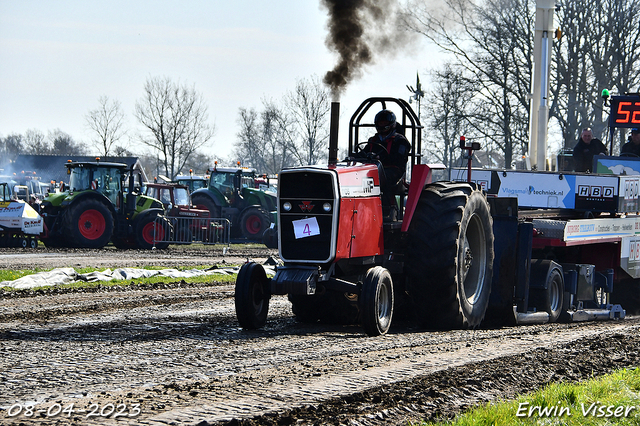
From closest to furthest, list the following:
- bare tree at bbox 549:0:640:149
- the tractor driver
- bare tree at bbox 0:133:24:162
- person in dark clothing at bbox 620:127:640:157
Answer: the tractor driver → person in dark clothing at bbox 620:127:640:157 → bare tree at bbox 549:0:640:149 → bare tree at bbox 0:133:24:162

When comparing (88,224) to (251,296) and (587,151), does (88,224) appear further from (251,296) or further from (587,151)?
(251,296)

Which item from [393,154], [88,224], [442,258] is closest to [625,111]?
[393,154]

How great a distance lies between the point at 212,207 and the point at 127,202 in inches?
206

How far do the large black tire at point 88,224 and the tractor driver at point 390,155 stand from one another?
617 inches

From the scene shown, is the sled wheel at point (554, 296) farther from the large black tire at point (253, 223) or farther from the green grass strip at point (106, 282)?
the large black tire at point (253, 223)

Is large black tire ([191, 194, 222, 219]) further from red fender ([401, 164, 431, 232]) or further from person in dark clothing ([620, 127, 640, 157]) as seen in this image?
red fender ([401, 164, 431, 232])

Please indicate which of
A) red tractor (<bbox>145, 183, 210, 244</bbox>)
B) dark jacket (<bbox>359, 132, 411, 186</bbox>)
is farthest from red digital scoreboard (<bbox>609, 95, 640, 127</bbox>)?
red tractor (<bbox>145, 183, 210, 244</bbox>)

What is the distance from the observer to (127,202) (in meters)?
23.8

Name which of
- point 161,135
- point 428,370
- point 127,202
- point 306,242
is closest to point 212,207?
point 127,202

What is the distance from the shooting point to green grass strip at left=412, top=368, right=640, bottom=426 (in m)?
4.50

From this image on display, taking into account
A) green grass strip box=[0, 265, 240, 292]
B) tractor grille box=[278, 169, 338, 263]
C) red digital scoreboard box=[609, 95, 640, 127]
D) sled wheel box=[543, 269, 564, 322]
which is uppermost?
red digital scoreboard box=[609, 95, 640, 127]

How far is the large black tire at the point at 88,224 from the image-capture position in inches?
887

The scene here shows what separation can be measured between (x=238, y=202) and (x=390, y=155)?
20.7 m

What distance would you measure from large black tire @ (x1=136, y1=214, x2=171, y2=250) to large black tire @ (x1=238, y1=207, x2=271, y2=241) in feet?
14.9
